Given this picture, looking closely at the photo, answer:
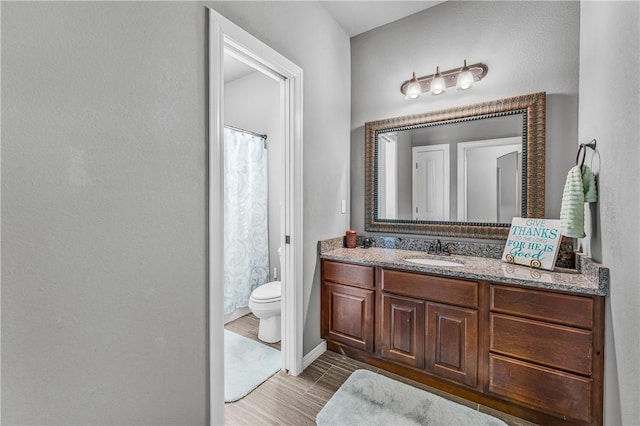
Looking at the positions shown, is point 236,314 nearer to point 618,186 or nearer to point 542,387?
point 542,387

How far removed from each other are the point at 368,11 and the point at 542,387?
285cm

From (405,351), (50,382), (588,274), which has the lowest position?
(405,351)

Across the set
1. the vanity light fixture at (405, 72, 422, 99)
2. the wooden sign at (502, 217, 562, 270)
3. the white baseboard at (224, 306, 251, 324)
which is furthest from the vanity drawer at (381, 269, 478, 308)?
the white baseboard at (224, 306, 251, 324)

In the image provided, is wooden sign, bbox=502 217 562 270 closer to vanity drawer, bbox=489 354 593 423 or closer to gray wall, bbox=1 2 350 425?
vanity drawer, bbox=489 354 593 423

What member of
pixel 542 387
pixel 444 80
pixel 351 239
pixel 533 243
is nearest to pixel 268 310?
pixel 351 239

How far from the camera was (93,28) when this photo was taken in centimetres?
102

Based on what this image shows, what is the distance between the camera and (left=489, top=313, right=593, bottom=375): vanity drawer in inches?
55.6

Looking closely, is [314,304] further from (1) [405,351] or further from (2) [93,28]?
(2) [93,28]

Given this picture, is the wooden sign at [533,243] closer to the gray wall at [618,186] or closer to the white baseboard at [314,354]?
the gray wall at [618,186]

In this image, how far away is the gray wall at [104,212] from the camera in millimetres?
885

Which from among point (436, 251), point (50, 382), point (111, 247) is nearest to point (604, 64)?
point (436, 251)

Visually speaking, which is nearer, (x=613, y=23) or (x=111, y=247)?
(x=111, y=247)

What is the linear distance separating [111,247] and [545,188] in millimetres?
2516

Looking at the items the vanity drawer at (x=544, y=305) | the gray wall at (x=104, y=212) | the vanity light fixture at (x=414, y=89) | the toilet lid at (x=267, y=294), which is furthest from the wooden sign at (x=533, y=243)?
the gray wall at (x=104, y=212)
